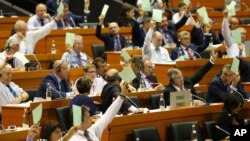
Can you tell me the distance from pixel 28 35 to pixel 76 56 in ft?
2.94

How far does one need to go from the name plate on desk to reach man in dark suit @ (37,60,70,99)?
143 centimetres

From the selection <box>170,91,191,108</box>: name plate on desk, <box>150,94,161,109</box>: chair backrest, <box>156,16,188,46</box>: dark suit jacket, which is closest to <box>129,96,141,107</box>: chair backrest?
<box>150,94,161,109</box>: chair backrest

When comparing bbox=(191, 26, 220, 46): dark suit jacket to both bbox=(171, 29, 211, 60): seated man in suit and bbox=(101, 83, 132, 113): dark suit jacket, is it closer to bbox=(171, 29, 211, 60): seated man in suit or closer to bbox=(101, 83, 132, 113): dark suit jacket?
bbox=(171, 29, 211, 60): seated man in suit

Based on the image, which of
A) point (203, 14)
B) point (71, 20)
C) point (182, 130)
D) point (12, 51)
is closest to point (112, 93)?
point (182, 130)

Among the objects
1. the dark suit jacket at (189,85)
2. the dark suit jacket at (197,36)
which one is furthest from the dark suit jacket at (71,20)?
the dark suit jacket at (189,85)

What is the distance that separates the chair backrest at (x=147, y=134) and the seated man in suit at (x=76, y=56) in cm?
338

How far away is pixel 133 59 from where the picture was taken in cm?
1216

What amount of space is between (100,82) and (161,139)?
1.74 m

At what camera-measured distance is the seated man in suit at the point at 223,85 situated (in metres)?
9.98

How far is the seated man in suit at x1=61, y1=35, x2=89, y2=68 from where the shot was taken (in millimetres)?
11805

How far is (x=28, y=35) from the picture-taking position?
1231 cm

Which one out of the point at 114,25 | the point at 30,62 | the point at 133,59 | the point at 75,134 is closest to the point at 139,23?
the point at 114,25

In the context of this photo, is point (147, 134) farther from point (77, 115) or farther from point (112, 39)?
point (112, 39)

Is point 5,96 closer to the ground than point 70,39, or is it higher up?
closer to the ground
